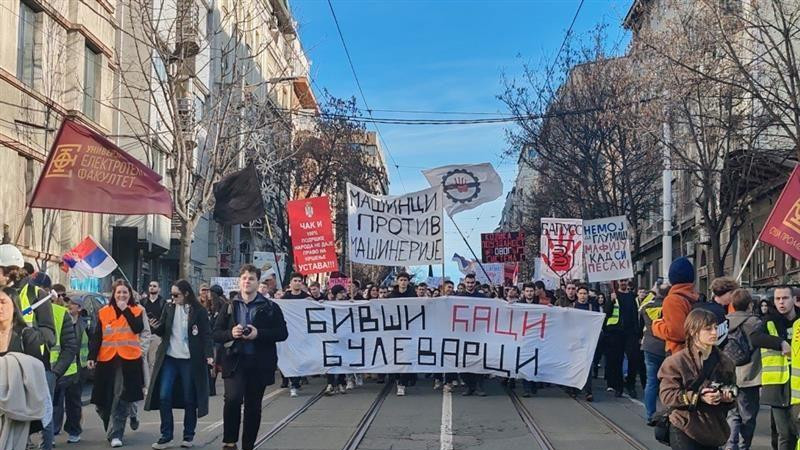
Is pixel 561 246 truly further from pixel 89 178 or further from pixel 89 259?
pixel 89 178

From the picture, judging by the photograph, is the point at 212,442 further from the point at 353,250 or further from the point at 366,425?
the point at 353,250

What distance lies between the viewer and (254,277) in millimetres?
9109

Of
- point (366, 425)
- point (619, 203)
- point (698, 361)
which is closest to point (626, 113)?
point (619, 203)

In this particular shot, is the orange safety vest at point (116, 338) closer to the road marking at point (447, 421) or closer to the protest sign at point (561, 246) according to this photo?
the road marking at point (447, 421)

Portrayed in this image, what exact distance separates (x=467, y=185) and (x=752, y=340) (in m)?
11.2

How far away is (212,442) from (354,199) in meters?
7.53

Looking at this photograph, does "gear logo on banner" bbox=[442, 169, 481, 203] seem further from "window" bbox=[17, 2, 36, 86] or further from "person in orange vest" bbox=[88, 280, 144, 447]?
"person in orange vest" bbox=[88, 280, 144, 447]

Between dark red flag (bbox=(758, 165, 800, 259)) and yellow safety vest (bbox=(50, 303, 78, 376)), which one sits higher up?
dark red flag (bbox=(758, 165, 800, 259))

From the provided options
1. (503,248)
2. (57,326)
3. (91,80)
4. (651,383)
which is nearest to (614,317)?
(651,383)

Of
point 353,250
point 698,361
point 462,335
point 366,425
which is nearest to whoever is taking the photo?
point 698,361

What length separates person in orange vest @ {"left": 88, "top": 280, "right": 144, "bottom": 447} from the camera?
1041 cm

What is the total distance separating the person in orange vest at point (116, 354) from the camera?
1041 centimetres

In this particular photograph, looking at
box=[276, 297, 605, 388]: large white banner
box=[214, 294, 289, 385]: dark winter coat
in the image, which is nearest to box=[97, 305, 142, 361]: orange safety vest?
box=[214, 294, 289, 385]: dark winter coat

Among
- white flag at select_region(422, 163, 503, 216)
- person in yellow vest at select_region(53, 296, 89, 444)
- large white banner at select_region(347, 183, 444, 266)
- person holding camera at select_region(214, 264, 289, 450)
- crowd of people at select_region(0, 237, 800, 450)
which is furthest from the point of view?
white flag at select_region(422, 163, 503, 216)
